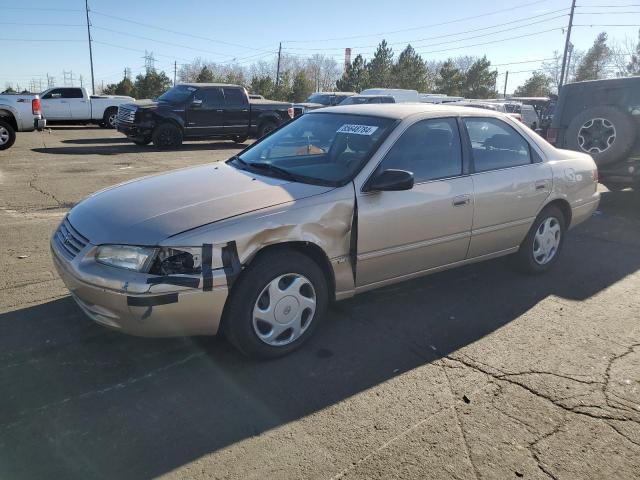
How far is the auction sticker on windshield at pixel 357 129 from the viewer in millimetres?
3971

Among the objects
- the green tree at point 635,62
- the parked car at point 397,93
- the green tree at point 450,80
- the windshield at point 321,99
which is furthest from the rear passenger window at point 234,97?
the green tree at point 635,62

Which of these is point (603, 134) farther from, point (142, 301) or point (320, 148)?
point (142, 301)

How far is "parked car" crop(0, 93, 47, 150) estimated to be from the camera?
1345cm

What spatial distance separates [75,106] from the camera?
21.8m

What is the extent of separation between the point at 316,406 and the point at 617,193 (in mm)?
9033

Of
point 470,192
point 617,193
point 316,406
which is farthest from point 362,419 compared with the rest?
point 617,193

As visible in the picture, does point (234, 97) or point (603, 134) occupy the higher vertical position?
point (234, 97)

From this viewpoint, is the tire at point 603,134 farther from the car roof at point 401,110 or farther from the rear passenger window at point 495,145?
the car roof at point 401,110

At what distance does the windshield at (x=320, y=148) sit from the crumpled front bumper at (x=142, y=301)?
3.95 feet

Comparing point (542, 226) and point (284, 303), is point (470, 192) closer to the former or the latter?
point (542, 226)

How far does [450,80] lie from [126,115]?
4173 centimetres

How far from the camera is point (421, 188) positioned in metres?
3.90

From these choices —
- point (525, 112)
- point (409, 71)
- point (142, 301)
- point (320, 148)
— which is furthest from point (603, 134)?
point (409, 71)

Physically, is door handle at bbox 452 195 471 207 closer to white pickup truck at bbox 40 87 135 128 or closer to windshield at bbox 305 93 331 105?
windshield at bbox 305 93 331 105
